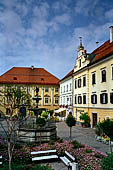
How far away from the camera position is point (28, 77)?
45.8m

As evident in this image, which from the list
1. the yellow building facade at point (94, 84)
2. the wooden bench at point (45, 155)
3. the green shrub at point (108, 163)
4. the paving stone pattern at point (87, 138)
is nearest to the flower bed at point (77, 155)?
the wooden bench at point (45, 155)

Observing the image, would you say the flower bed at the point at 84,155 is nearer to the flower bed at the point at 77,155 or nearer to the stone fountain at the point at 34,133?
the flower bed at the point at 77,155

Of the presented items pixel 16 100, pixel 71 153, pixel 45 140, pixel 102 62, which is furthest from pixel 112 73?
pixel 16 100

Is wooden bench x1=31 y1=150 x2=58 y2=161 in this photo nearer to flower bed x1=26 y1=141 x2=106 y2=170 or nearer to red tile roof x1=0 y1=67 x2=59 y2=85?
flower bed x1=26 y1=141 x2=106 y2=170

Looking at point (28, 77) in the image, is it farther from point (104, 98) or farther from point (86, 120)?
point (104, 98)

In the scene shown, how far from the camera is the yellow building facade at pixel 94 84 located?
65.7 ft

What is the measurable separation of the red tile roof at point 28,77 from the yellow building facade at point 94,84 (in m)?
16.0

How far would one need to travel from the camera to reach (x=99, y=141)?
1517cm

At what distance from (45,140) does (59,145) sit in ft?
9.34

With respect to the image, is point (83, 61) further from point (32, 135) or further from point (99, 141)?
point (32, 135)

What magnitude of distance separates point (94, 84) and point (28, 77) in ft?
84.3

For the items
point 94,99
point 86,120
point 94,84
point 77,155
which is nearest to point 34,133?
point 77,155

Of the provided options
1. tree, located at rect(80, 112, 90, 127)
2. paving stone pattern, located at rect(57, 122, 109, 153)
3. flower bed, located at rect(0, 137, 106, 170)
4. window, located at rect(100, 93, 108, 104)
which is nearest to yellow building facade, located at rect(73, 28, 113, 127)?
window, located at rect(100, 93, 108, 104)

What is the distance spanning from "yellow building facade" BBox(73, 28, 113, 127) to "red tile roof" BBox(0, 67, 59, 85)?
1595 centimetres
